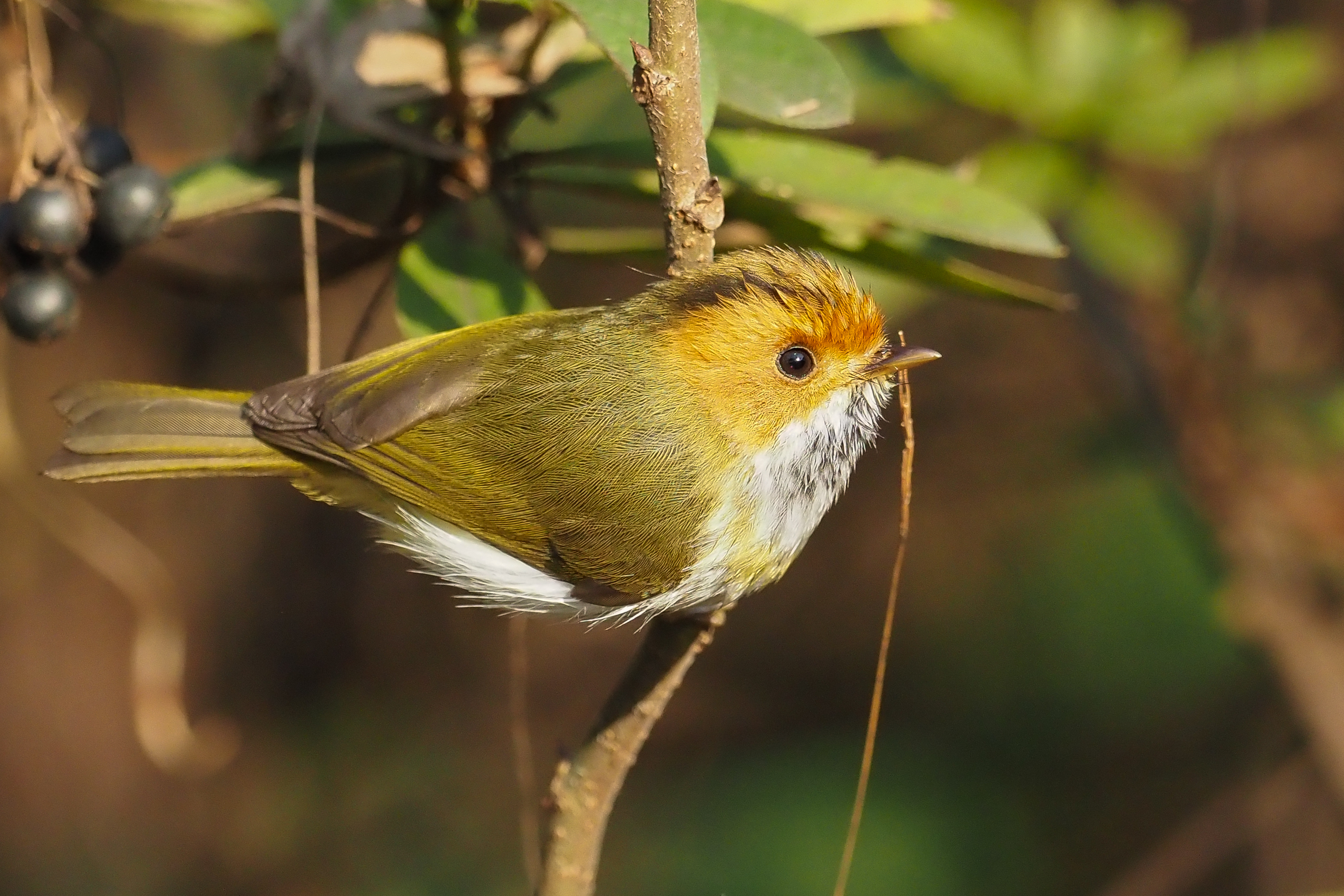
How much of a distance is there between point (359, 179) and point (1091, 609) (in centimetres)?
326

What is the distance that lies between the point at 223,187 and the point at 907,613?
3780 millimetres

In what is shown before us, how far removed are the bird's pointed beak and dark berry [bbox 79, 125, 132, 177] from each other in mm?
1343

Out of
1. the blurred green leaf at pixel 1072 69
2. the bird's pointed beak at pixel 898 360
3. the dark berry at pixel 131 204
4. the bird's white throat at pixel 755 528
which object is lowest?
the bird's white throat at pixel 755 528

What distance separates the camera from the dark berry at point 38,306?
7.25 ft

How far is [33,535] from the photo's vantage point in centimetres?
460

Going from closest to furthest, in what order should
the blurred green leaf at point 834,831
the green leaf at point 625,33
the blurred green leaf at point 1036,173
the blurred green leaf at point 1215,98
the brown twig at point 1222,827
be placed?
the green leaf at point 625,33, the blurred green leaf at point 1215,98, the blurred green leaf at point 1036,173, the brown twig at point 1222,827, the blurred green leaf at point 834,831

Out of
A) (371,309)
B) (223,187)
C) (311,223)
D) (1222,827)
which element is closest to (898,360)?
(371,309)

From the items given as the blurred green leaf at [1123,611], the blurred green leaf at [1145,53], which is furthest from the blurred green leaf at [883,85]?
the blurred green leaf at [1123,611]

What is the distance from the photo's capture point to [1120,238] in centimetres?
324

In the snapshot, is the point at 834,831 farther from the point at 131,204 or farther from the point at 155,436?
the point at 131,204

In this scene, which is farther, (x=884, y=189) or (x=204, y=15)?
(x=204, y=15)

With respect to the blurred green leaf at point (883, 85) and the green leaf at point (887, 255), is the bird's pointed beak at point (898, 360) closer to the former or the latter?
the green leaf at point (887, 255)

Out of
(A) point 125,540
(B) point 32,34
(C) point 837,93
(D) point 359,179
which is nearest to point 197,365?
(A) point 125,540

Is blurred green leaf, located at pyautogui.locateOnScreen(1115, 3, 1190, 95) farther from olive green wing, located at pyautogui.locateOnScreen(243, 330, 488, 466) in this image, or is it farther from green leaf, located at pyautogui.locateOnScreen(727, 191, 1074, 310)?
olive green wing, located at pyautogui.locateOnScreen(243, 330, 488, 466)
